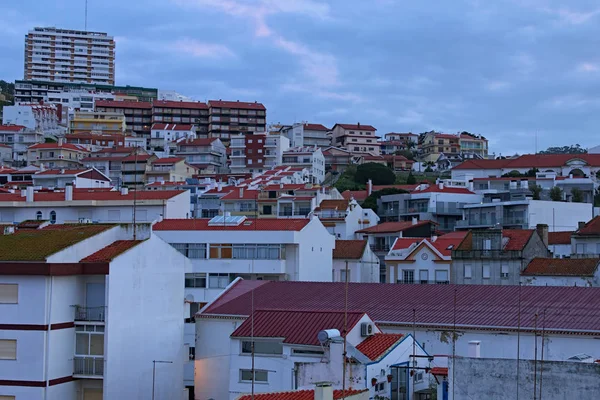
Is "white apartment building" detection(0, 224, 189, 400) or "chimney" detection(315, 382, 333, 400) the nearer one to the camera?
"chimney" detection(315, 382, 333, 400)

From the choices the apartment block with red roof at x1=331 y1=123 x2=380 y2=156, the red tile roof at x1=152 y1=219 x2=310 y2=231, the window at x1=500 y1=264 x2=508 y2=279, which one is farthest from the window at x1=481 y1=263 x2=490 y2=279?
the apartment block with red roof at x1=331 y1=123 x2=380 y2=156

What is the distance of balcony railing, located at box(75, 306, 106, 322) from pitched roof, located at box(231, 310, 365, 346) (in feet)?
16.1

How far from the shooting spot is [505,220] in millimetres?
79312

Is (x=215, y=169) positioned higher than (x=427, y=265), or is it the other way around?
(x=215, y=169)

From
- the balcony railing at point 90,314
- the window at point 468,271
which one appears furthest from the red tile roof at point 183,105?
the balcony railing at point 90,314

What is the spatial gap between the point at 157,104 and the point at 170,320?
399 feet

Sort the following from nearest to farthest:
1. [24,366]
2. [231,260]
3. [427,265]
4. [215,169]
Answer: [24,366] < [231,260] < [427,265] < [215,169]

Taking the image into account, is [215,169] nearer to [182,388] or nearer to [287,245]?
[287,245]

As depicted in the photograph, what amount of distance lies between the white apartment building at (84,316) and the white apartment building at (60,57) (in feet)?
547

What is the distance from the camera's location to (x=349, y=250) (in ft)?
211

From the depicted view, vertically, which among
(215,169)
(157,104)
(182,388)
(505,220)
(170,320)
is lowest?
(182,388)

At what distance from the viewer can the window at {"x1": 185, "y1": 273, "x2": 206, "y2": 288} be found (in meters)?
49.9

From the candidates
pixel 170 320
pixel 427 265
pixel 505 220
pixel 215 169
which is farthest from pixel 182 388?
pixel 215 169

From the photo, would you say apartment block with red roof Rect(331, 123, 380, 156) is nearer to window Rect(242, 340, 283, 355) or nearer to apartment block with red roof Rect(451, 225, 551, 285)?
apartment block with red roof Rect(451, 225, 551, 285)
